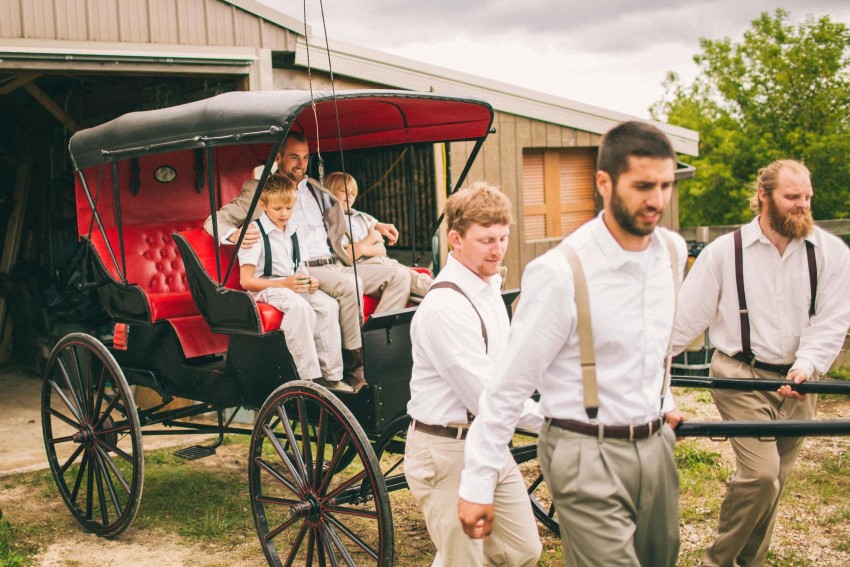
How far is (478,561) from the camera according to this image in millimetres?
3150

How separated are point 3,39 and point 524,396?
5.89 meters

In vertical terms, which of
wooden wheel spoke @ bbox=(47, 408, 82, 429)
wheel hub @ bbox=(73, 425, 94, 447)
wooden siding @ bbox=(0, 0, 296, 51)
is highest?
wooden siding @ bbox=(0, 0, 296, 51)

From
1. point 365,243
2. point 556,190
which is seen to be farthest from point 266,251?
point 556,190

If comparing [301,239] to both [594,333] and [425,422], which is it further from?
[594,333]

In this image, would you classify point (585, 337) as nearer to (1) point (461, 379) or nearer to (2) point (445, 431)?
(1) point (461, 379)

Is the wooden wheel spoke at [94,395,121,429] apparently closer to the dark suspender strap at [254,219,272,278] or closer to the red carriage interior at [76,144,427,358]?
the red carriage interior at [76,144,427,358]

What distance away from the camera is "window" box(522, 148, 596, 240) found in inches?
406

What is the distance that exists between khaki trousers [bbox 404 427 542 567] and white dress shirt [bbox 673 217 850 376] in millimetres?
1182

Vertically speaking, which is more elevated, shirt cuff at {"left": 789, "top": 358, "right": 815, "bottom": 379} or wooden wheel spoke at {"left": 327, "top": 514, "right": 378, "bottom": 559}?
shirt cuff at {"left": 789, "top": 358, "right": 815, "bottom": 379}

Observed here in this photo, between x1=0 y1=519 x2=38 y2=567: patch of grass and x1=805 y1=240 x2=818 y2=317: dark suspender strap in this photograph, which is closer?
x1=805 y1=240 x2=818 y2=317: dark suspender strap

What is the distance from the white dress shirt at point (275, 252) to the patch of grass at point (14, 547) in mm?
2040

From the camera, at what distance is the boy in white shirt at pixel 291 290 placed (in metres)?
4.53

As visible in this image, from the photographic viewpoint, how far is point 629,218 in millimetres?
2369

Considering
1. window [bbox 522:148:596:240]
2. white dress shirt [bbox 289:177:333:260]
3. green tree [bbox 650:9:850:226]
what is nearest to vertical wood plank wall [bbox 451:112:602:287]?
window [bbox 522:148:596:240]
